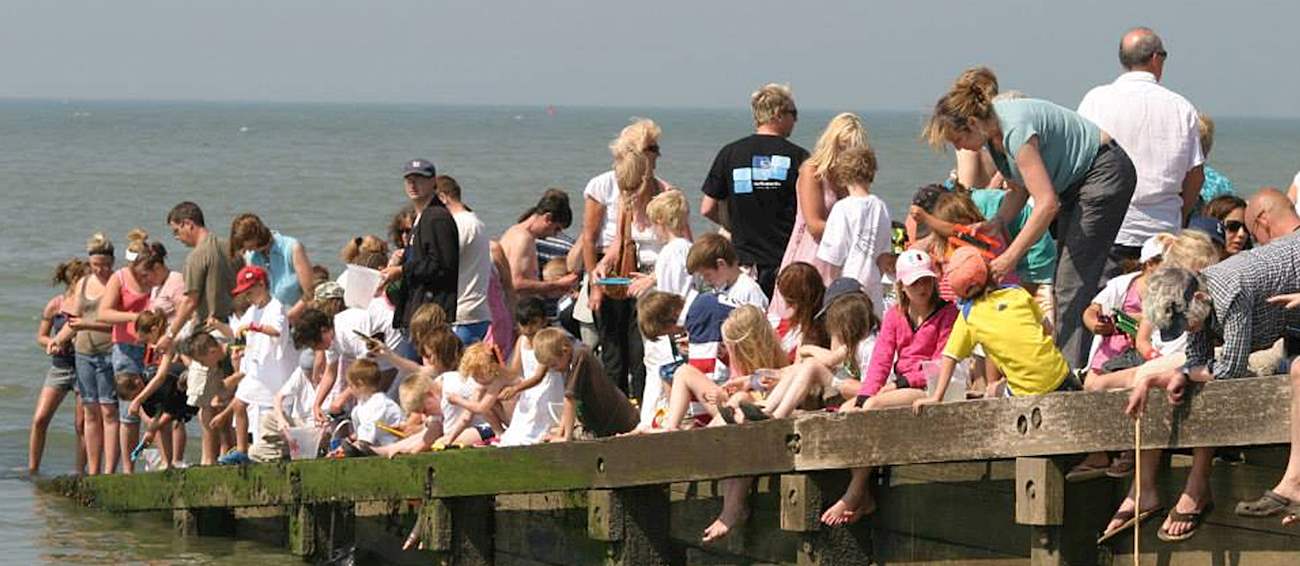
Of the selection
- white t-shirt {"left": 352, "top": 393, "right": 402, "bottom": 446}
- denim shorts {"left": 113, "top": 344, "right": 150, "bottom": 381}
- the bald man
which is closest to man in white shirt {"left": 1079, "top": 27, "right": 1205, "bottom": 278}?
the bald man

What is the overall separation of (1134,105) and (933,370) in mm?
2304

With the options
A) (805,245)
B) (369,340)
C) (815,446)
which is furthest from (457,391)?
(815,446)

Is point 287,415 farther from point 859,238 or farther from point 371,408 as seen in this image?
point 859,238

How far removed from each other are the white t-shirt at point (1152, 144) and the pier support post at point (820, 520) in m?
2.16

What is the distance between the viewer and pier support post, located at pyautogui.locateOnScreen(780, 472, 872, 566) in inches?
360

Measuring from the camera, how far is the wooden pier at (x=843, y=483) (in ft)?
25.9

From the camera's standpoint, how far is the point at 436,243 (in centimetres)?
1217

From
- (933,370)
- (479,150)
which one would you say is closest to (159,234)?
(933,370)

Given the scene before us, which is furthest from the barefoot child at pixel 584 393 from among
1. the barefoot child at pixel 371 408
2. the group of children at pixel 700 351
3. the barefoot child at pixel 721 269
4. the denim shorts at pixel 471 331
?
the denim shorts at pixel 471 331

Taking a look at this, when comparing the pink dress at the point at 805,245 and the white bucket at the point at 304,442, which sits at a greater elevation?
the pink dress at the point at 805,245

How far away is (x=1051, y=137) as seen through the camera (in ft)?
30.5

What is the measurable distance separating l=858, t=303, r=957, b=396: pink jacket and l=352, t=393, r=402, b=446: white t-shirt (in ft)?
12.3

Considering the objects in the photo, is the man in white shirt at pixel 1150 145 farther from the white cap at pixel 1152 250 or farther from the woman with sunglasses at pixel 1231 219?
the white cap at pixel 1152 250

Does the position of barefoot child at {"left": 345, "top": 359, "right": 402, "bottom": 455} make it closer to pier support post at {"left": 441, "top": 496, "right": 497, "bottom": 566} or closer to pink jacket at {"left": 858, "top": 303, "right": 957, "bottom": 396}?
pier support post at {"left": 441, "top": 496, "right": 497, "bottom": 566}
